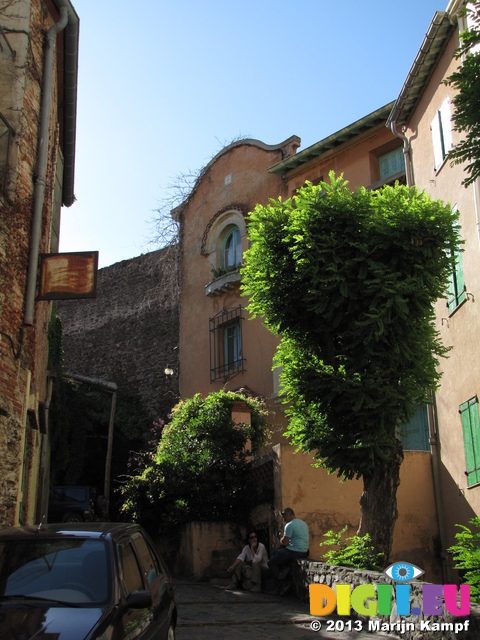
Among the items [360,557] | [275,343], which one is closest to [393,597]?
[360,557]

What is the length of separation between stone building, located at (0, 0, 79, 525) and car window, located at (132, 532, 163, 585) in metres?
3.23

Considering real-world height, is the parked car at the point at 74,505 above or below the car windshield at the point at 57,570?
above

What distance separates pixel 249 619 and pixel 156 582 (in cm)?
332

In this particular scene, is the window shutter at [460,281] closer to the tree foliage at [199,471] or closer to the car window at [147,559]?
the tree foliage at [199,471]

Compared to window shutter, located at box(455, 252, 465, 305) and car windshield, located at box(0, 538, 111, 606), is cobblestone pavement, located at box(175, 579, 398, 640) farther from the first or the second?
window shutter, located at box(455, 252, 465, 305)

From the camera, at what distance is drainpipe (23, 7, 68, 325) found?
377 inches

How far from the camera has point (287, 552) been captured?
10.7m

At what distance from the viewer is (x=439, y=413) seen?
14.7m

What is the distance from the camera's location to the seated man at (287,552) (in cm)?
1069

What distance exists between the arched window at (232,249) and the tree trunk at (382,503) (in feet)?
41.0

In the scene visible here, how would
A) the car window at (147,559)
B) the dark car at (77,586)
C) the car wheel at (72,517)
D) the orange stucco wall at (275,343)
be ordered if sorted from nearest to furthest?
1. the dark car at (77,586)
2. the car window at (147,559)
3. the orange stucco wall at (275,343)
4. the car wheel at (72,517)

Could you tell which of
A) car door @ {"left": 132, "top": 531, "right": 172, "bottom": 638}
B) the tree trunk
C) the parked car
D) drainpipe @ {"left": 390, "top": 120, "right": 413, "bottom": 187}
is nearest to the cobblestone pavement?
the tree trunk

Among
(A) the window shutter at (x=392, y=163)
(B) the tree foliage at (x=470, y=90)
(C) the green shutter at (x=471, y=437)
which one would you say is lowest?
(C) the green shutter at (x=471, y=437)

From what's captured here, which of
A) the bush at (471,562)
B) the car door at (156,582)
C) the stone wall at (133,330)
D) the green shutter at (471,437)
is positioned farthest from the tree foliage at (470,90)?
the stone wall at (133,330)
